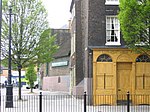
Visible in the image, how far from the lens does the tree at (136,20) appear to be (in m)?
23.3

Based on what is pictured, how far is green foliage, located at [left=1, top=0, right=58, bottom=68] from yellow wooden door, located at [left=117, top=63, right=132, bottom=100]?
9103 mm

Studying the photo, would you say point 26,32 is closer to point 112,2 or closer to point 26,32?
point 26,32

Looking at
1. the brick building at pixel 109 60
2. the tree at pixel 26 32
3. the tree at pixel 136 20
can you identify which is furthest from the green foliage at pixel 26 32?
the tree at pixel 136 20

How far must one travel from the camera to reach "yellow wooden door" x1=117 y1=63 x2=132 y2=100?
100 feet

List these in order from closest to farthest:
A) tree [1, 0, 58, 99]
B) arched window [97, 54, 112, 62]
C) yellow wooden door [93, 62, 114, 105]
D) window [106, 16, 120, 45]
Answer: yellow wooden door [93, 62, 114, 105] < arched window [97, 54, 112, 62] < window [106, 16, 120, 45] < tree [1, 0, 58, 99]

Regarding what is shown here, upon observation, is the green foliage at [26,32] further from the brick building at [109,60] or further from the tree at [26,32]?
the brick building at [109,60]

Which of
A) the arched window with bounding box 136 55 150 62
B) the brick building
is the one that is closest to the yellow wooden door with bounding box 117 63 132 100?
the brick building

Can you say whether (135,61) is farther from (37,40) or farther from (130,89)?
(37,40)

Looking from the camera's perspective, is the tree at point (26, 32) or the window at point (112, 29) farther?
the tree at point (26, 32)

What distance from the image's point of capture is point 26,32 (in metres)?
36.1

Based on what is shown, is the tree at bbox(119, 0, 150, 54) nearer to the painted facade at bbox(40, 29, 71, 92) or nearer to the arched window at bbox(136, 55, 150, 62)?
the arched window at bbox(136, 55, 150, 62)

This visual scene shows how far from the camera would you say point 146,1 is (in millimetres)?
23500

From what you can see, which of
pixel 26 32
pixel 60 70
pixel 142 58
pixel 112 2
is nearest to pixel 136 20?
pixel 142 58

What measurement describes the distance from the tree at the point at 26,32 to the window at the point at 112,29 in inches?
313
